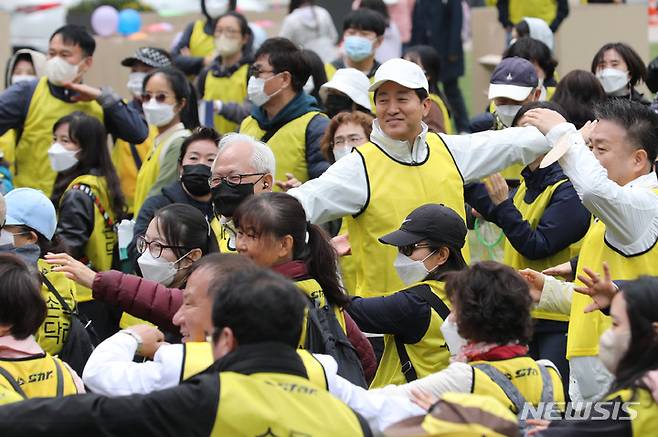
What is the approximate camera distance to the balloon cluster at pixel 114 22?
1703cm

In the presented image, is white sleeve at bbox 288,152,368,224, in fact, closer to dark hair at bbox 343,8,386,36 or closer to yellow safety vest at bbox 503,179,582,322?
yellow safety vest at bbox 503,179,582,322

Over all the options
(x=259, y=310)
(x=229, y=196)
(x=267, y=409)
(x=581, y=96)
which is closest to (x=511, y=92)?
(x=581, y=96)

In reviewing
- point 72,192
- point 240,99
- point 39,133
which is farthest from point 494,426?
point 240,99

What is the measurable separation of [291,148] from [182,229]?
91.2 inches

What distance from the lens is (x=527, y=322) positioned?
15.4ft

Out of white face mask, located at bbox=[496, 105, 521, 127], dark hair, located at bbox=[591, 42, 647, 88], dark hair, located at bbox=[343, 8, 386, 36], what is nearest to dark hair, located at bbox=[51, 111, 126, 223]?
white face mask, located at bbox=[496, 105, 521, 127]

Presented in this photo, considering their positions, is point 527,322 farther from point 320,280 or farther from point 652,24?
point 652,24

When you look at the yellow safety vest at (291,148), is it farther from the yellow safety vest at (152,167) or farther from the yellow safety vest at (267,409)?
the yellow safety vest at (267,409)

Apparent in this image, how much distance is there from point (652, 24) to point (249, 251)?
23.8m

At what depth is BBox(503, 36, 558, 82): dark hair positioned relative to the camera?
10328 mm

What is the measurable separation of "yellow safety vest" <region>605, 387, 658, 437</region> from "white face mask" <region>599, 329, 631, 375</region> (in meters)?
0.13

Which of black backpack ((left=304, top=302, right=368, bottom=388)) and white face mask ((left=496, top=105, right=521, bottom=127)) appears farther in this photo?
white face mask ((left=496, top=105, right=521, bottom=127))

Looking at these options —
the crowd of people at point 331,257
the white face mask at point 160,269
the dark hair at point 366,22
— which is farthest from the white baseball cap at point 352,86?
the white face mask at point 160,269

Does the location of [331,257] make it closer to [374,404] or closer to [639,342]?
[374,404]
